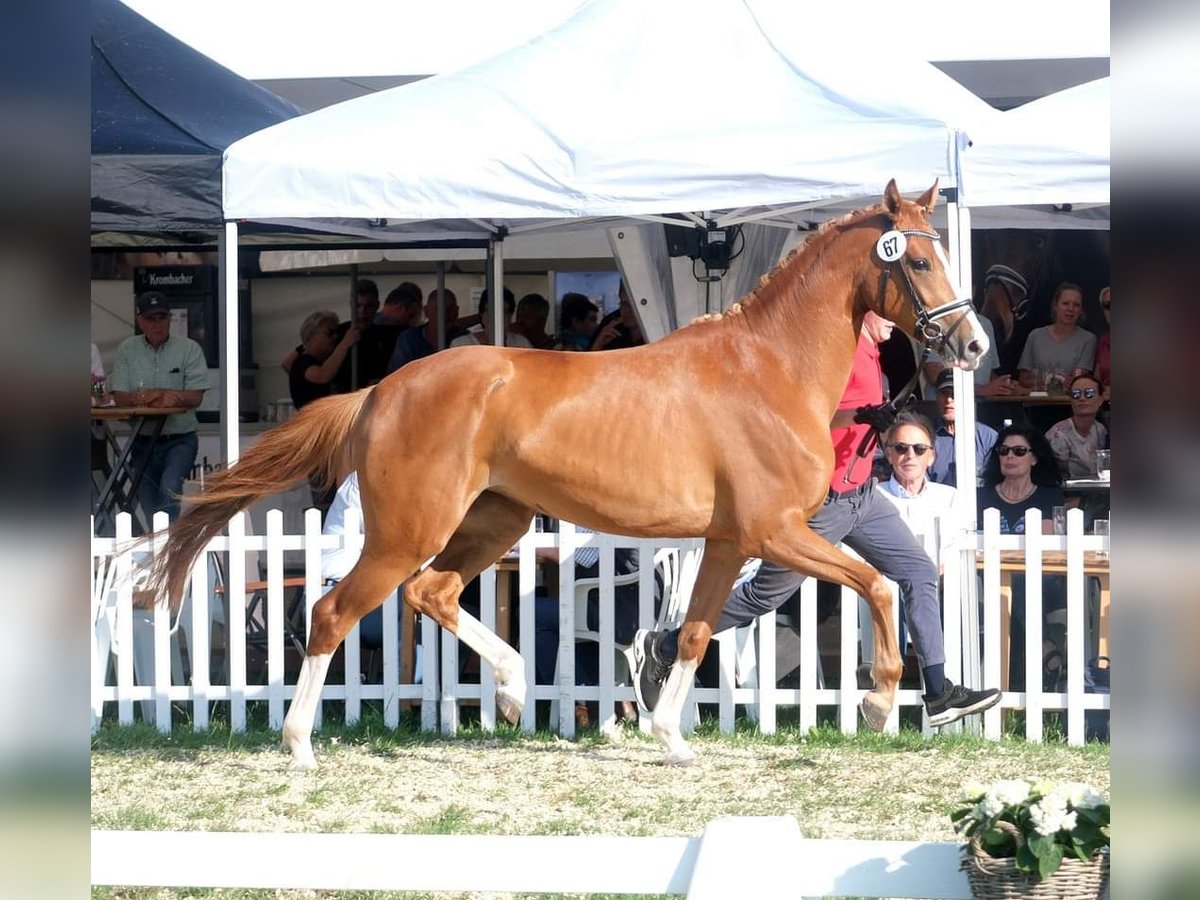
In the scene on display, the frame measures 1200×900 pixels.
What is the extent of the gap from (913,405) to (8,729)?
319 inches

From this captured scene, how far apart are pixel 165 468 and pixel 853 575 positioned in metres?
5.65

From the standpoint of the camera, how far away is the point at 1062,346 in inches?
376

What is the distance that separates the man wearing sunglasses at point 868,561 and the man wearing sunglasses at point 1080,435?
2.74 meters

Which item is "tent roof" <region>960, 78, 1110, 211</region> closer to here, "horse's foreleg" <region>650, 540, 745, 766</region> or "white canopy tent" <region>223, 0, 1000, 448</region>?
"white canopy tent" <region>223, 0, 1000, 448</region>

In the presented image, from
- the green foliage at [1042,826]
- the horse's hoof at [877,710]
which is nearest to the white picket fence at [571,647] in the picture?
the horse's hoof at [877,710]

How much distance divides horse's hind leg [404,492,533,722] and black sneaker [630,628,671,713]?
0.58 metres

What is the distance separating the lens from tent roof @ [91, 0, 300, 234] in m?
7.43

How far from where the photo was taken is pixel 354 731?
6188 millimetres

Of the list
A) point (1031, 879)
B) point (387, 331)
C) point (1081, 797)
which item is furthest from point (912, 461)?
point (387, 331)

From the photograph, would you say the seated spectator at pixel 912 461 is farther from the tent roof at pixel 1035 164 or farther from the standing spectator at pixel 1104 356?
the standing spectator at pixel 1104 356

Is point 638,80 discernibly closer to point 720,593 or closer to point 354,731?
point 720,593

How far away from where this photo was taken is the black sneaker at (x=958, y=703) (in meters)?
5.71

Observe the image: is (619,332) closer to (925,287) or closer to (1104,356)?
(1104,356)

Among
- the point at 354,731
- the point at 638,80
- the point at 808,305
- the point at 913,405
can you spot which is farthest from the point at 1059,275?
the point at 354,731
